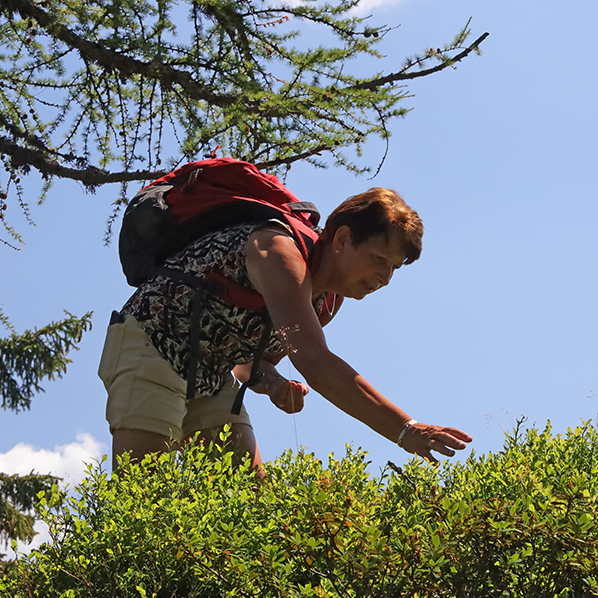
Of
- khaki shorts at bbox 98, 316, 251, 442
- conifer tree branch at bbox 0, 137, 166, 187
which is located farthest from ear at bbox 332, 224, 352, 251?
conifer tree branch at bbox 0, 137, 166, 187

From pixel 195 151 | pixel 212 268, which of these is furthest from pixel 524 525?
pixel 195 151

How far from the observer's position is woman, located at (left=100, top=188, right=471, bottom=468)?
270cm

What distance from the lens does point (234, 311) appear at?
3061 millimetres

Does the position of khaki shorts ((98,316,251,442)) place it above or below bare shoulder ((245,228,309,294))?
below

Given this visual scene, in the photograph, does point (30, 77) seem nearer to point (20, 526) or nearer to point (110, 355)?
point (110, 355)

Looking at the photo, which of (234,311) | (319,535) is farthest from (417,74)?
(319,535)

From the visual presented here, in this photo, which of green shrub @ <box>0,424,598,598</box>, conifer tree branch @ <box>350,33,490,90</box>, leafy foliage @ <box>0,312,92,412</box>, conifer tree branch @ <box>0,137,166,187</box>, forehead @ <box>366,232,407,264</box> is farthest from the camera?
leafy foliage @ <box>0,312,92,412</box>

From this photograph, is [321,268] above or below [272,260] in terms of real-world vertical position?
above

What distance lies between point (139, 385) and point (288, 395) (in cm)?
65

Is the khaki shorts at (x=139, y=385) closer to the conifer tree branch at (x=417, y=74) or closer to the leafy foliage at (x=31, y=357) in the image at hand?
the conifer tree branch at (x=417, y=74)

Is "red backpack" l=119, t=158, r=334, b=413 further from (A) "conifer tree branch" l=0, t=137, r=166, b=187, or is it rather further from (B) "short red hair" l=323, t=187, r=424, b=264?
(A) "conifer tree branch" l=0, t=137, r=166, b=187

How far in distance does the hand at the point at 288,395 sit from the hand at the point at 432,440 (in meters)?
0.99

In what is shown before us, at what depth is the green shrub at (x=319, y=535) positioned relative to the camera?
175cm

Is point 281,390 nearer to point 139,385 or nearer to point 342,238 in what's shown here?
point 139,385
